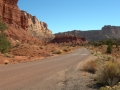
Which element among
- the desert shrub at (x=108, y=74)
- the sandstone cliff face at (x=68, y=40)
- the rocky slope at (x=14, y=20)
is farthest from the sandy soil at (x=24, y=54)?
the sandstone cliff face at (x=68, y=40)

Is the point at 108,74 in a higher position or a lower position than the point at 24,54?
higher

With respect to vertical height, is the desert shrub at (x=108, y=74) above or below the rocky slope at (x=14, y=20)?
below

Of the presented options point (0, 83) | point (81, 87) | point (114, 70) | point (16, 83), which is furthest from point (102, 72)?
point (0, 83)

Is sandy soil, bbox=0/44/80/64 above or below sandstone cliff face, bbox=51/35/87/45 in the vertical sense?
below

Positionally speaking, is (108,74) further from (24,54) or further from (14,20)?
(14,20)

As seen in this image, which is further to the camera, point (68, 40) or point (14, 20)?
point (68, 40)

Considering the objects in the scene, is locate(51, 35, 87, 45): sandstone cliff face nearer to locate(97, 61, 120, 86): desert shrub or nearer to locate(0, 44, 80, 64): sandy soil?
locate(0, 44, 80, 64): sandy soil

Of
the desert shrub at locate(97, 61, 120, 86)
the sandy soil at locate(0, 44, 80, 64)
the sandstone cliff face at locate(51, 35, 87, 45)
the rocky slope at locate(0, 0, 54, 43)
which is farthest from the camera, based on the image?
the sandstone cliff face at locate(51, 35, 87, 45)

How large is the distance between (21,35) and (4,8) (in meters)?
13.1

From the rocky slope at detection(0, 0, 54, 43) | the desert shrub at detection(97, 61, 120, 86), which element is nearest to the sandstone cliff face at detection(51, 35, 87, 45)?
the rocky slope at detection(0, 0, 54, 43)

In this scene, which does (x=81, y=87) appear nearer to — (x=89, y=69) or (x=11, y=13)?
(x=89, y=69)

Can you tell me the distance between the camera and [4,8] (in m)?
81.8

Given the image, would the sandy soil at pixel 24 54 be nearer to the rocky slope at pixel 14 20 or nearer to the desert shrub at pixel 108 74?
the desert shrub at pixel 108 74

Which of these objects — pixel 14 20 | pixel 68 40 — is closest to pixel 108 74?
pixel 14 20
